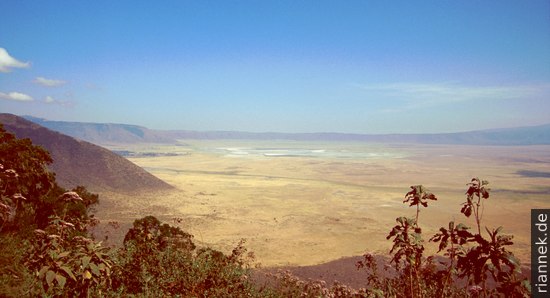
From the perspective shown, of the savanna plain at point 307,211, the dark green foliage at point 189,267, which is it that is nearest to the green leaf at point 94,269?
the dark green foliage at point 189,267

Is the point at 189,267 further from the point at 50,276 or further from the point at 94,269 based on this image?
the point at 50,276

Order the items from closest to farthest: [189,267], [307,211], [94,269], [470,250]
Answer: [94,269] → [470,250] → [189,267] → [307,211]

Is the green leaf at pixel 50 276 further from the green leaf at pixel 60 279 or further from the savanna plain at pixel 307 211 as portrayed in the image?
the savanna plain at pixel 307 211

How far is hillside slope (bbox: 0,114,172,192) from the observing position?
5469 centimetres

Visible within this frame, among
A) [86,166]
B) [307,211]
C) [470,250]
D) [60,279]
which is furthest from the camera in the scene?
[86,166]

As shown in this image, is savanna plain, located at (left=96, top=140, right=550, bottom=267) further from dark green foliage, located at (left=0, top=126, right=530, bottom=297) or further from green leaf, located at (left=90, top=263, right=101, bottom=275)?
green leaf, located at (left=90, top=263, right=101, bottom=275)

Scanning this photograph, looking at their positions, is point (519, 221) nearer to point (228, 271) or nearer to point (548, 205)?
point (548, 205)

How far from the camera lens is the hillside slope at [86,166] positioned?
5469 cm

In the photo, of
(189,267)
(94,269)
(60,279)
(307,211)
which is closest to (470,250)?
(94,269)

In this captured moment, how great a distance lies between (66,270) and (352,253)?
93.5 ft

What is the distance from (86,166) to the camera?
5894 cm

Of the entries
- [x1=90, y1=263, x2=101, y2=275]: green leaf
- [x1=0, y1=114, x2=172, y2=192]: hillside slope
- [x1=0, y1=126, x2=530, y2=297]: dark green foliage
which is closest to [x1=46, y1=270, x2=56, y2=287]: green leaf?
[x1=0, y1=126, x2=530, y2=297]: dark green foliage

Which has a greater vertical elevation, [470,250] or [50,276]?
[470,250]

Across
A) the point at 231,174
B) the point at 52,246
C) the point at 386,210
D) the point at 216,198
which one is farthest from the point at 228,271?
the point at 231,174
